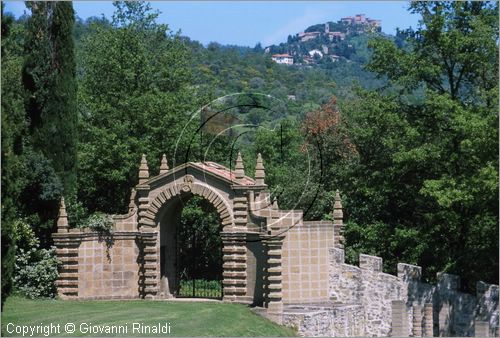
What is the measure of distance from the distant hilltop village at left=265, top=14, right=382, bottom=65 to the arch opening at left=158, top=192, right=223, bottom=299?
2532 inches

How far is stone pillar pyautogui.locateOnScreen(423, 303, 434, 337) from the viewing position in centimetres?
4288

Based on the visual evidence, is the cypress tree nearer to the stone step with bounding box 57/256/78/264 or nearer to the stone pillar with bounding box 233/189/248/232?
the stone step with bounding box 57/256/78/264

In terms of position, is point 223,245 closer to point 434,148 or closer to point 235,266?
point 235,266

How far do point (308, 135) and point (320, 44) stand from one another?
8320 centimetres

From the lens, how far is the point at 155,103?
57.4 m

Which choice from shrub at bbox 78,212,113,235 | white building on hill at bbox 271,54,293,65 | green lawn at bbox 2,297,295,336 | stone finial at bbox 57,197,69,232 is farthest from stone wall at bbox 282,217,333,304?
white building on hill at bbox 271,54,293,65

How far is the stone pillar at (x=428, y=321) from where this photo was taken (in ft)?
141

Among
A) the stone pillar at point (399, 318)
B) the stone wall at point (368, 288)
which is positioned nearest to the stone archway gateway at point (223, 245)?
the stone wall at point (368, 288)

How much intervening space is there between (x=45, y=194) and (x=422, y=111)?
14966mm

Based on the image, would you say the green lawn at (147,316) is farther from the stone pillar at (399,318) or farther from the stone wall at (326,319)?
the stone pillar at (399,318)

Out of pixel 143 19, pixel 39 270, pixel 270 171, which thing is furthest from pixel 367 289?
pixel 143 19

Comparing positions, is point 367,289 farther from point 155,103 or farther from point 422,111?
point 155,103

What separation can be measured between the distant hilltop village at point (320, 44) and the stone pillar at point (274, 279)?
256 ft

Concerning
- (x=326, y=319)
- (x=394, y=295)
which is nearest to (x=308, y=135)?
(x=394, y=295)
